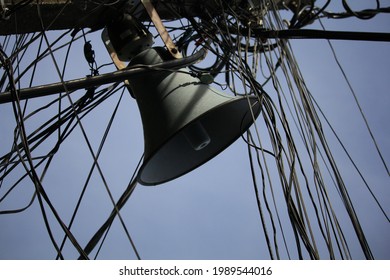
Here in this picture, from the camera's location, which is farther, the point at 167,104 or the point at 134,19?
the point at 134,19

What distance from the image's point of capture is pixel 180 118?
1.41 m

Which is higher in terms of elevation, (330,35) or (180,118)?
(330,35)

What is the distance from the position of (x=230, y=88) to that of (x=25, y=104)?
33.9 inches

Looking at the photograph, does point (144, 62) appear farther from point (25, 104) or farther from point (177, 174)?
point (25, 104)

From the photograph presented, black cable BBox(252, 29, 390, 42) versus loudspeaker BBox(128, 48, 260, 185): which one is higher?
black cable BBox(252, 29, 390, 42)

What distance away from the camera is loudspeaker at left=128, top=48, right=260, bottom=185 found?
1.43 meters

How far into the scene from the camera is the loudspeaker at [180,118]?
1428mm

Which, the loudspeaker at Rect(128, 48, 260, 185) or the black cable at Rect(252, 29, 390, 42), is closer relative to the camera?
the loudspeaker at Rect(128, 48, 260, 185)

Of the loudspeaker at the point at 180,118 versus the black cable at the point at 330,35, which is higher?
the black cable at the point at 330,35

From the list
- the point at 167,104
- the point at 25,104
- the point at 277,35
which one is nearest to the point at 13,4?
the point at 25,104

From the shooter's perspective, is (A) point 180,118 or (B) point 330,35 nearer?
(A) point 180,118

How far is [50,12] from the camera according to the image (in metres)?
1.81

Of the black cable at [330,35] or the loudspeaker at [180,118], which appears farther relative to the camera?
the black cable at [330,35]
